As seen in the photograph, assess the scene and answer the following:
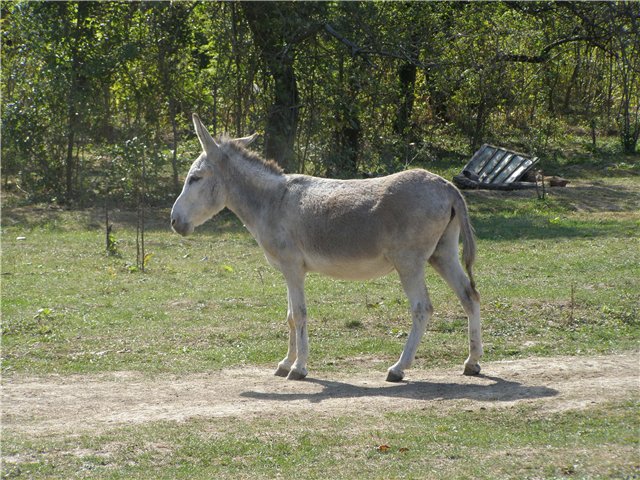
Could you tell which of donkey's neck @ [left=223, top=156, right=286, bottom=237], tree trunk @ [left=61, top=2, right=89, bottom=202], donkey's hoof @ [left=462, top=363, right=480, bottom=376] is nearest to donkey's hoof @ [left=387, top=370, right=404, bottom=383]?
donkey's hoof @ [left=462, top=363, right=480, bottom=376]

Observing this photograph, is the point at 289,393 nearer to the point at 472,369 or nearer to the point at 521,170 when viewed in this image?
the point at 472,369

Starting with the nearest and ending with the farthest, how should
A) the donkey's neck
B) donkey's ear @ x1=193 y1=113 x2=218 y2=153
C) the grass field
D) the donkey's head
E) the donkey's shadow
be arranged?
the grass field, the donkey's shadow, the donkey's neck, donkey's ear @ x1=193 y1=113 x2=218 y2=153, the donkey's head

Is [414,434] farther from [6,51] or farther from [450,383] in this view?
[6,51]

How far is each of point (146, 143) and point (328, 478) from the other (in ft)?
60.7

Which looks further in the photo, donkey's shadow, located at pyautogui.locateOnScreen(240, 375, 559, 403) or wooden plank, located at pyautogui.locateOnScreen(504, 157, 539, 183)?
wooden plank, located at pyautogui.locateOnScreen(504, 157, 539, 183)

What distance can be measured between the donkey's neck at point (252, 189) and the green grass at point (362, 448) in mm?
2946

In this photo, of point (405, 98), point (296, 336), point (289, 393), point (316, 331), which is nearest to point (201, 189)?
point (296, 336)

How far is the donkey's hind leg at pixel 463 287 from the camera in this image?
10055mm

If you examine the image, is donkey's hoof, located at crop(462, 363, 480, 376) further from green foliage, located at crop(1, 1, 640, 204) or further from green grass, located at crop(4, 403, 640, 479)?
green foliage, located at crop(1, 1, 640, 204)

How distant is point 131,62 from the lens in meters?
24.1

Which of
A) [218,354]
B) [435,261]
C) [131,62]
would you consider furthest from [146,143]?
[435,261]

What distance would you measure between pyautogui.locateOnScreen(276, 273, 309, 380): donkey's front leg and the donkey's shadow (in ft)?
1.34

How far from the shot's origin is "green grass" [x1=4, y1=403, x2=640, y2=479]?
7230 mm

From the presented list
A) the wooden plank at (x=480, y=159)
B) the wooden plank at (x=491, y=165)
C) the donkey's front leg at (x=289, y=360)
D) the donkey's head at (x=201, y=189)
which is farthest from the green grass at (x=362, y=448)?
the wooden plank at (x=480, y=159)
